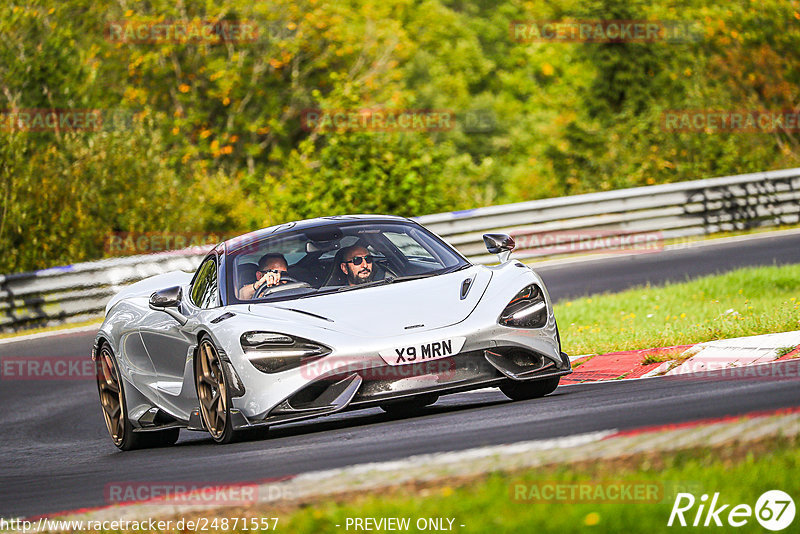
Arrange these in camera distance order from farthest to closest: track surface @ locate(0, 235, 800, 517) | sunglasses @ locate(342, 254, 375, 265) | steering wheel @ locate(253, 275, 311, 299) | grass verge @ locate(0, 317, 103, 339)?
grass verge @ locate(0, 317, 103, 339), sunglasses @ locate(342, 254, 375, 265), steering wheel @ locate(253, 275, 311, 299), track surface @ locate(0, 235, 800, 517)

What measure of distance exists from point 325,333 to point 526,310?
131cm

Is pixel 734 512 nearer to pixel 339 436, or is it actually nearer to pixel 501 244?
pixel 339 436

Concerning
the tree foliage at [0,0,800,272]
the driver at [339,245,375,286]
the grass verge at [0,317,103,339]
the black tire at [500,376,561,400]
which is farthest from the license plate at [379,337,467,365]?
the tree foliage at [0,0,800,272]

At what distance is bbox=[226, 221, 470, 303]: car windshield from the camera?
870cm

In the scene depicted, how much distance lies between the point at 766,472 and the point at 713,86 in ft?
88.0

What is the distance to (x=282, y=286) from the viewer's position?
8.71 metres

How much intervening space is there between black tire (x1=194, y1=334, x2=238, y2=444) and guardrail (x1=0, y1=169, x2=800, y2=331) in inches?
439

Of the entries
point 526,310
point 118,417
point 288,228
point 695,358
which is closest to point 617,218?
point 695,358

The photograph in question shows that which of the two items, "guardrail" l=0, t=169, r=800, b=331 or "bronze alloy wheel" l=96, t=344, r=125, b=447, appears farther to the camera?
"guardrail" l=0, t=169, r=800, b=331

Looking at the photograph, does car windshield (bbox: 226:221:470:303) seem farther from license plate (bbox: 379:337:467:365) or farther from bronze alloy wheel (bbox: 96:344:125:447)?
bronze alloy wheel (bbox: 96:344:125:447)

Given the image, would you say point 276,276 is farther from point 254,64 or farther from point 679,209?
point 254,64

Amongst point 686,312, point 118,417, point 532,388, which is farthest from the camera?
point 686,312

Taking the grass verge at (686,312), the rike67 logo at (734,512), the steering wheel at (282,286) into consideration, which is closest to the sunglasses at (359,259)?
the steering wheel at (282,286)

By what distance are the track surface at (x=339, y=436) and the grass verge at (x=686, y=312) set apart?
4.61 ft
